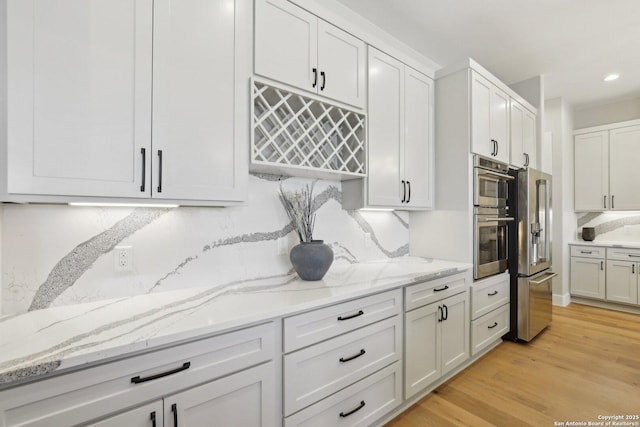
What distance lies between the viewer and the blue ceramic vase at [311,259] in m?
1.86

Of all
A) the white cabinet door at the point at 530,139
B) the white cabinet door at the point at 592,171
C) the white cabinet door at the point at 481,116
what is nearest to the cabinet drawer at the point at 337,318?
the white cabinet door at the point at 481,116

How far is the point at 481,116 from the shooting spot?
2.74 m

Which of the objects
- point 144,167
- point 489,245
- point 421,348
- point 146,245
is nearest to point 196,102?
point 144,167

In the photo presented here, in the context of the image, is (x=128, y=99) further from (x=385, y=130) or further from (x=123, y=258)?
(x=385, y=130)

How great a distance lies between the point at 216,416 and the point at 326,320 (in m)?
0.60

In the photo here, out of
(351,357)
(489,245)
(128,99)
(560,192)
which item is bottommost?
(351,357)

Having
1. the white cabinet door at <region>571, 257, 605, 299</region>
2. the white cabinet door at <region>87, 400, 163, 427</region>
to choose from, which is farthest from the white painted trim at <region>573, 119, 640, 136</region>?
the white cabinet door at <region>87, 400, 163, 427</region>

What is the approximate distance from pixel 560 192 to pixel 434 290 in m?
3.32

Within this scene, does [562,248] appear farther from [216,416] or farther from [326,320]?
[216,416]

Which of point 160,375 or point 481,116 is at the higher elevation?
point 481,116

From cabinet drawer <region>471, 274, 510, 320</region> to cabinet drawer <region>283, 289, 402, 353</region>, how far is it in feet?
3.43

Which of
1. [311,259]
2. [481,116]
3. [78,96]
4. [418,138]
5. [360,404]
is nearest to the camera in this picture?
[78,96]

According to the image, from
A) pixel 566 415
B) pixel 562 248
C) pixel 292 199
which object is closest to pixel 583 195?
pixel 562 248

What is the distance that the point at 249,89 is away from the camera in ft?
5.39
